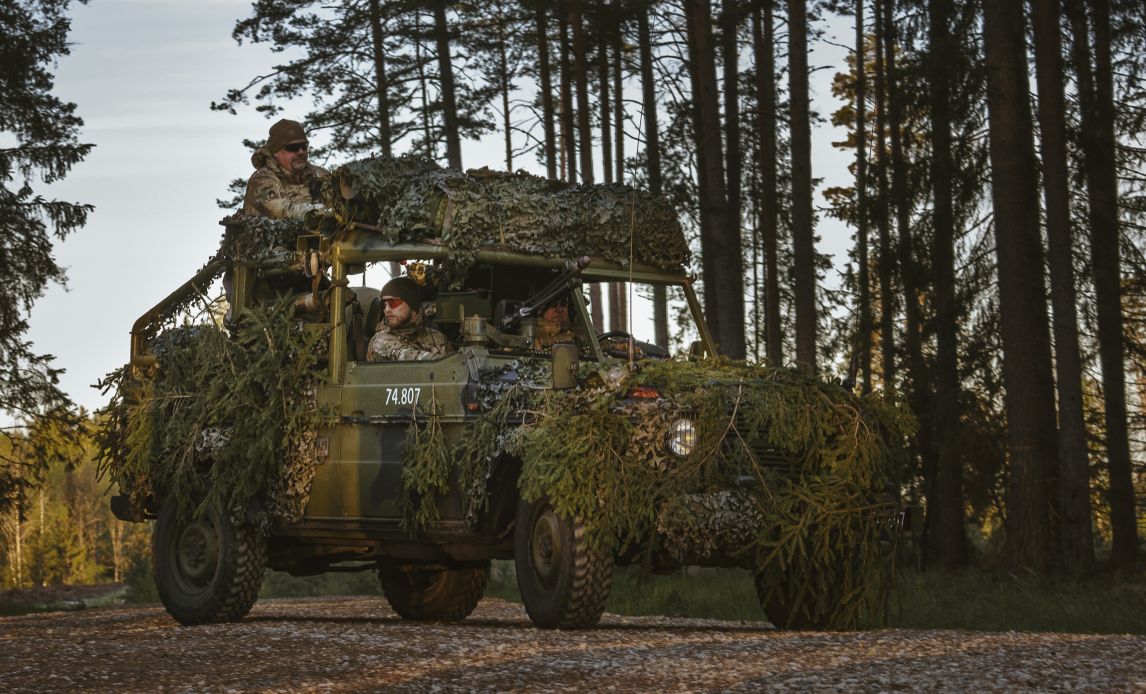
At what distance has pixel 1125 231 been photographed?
23.1 meters

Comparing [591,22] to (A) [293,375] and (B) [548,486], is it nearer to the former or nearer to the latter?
(A) [293,375]

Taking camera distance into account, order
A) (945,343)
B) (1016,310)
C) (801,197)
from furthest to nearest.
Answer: (945,343), (801,197), (1016,310)

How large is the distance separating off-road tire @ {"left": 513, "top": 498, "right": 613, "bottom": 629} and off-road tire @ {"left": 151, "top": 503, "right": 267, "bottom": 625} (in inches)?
117

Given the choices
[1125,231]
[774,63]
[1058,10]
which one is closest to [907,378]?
[1125,231]

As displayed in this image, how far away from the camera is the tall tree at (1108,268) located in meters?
22.4

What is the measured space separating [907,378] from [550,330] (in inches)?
552

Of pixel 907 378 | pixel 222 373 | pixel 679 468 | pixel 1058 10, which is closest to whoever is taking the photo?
pixel 679 468

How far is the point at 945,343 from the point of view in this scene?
79.9 feet

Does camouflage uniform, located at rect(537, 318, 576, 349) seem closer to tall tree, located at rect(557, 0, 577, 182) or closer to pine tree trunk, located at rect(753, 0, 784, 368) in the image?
pine tree trunk, located at rect(753, 0, 784, 368)

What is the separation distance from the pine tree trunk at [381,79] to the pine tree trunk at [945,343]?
13.1m

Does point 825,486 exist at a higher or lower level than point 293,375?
lower

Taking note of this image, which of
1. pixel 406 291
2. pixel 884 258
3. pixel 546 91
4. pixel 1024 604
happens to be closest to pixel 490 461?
pixel 406 291

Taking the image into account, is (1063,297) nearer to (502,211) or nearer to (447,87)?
(502,211)

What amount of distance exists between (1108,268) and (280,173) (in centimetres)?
1239
